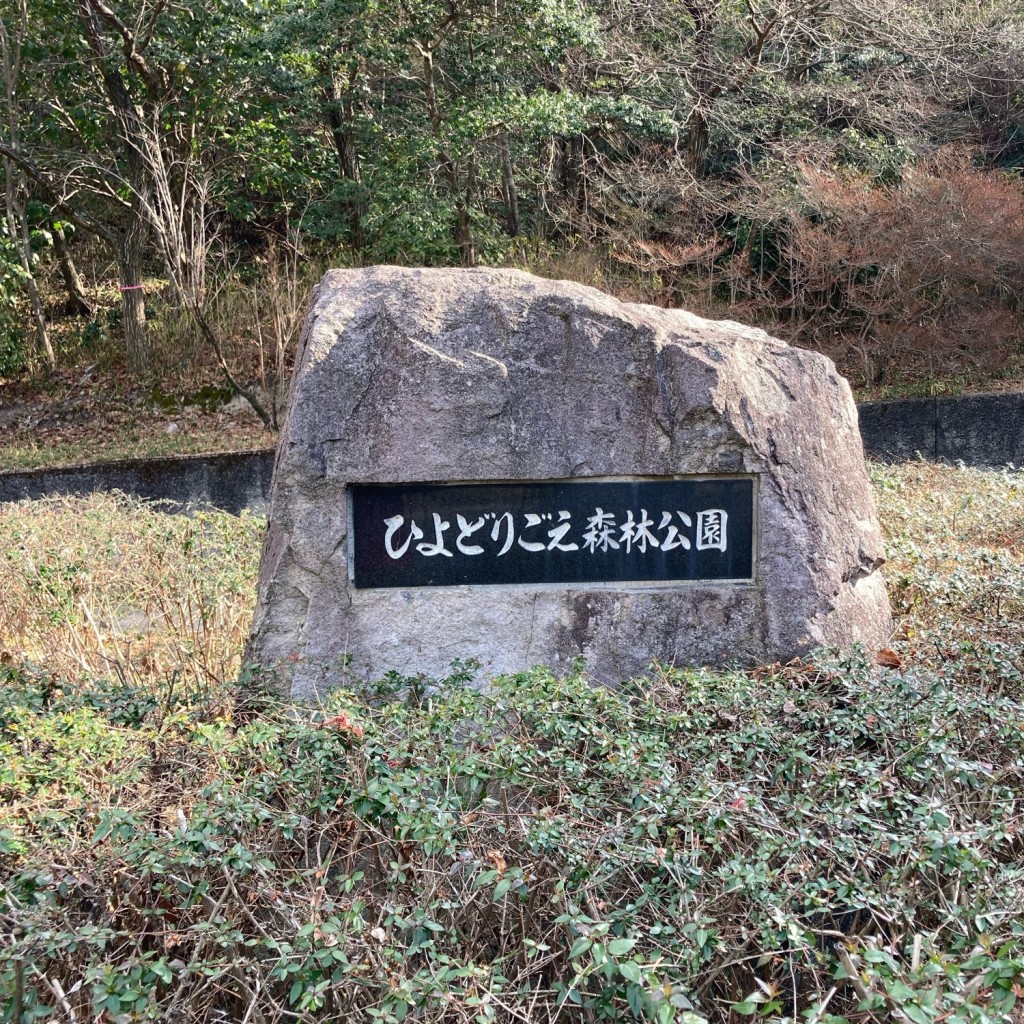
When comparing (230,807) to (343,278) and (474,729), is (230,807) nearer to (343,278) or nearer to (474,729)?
(474,729)

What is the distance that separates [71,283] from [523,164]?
6.16 meters

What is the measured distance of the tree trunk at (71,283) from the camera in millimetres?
13037

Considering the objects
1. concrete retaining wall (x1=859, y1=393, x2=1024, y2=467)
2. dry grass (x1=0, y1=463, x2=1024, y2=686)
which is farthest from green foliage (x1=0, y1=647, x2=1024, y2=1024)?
concrete retaining wall (x1=859, y1=393, x2=1024, y2=467)

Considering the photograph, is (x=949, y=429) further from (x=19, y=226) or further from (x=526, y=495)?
(x=19, y=226)

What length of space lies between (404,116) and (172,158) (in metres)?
2.51

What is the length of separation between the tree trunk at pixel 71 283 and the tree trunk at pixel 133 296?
191cm

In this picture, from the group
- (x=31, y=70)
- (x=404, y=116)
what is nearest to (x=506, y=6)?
(x=404, y=116)

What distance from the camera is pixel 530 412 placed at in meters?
3.10

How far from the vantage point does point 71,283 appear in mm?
13375

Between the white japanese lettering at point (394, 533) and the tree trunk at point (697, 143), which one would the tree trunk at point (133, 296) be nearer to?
the tree trunk at point (697, 143)

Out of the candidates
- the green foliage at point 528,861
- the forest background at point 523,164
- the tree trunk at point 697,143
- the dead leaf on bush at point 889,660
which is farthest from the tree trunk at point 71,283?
the dead leaf on bush at point 889,660

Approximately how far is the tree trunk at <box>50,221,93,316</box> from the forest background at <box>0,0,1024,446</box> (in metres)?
0.08

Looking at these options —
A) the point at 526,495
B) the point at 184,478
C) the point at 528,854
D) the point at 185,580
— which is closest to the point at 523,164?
the point at 184,478

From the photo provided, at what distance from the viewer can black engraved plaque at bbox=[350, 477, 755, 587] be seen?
3113 millimetres
